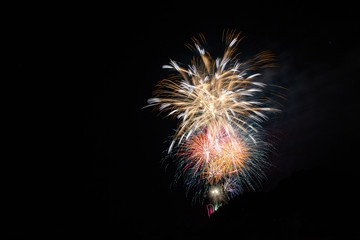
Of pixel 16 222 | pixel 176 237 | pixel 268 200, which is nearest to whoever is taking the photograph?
pixel 176 237

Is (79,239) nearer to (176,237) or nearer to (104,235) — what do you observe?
(104,235)

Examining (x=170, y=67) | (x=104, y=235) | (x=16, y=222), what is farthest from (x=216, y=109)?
(x=16, y=222)

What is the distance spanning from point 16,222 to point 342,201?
1595 inches

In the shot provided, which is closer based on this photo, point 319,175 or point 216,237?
point 216,237

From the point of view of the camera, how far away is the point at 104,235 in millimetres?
31672

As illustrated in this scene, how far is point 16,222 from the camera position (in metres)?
25.5

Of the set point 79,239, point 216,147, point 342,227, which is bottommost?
point 342,227

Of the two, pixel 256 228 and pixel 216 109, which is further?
A: pixel 216 109

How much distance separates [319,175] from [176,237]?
62.0ft

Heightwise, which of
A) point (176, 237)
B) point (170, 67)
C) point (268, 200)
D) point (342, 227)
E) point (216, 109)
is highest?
point (170, 67)

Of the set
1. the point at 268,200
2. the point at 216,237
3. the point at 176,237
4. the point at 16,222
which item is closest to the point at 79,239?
the point at 16,222

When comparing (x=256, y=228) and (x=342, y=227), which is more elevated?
(x=256, y=228)

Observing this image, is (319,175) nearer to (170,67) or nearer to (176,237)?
(176,237)

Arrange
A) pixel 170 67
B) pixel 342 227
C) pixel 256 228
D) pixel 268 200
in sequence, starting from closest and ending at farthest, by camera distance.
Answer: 1. pixel 342 227
2. pixel 256 228
3. pixel 170 67
4. pixel 268 200
